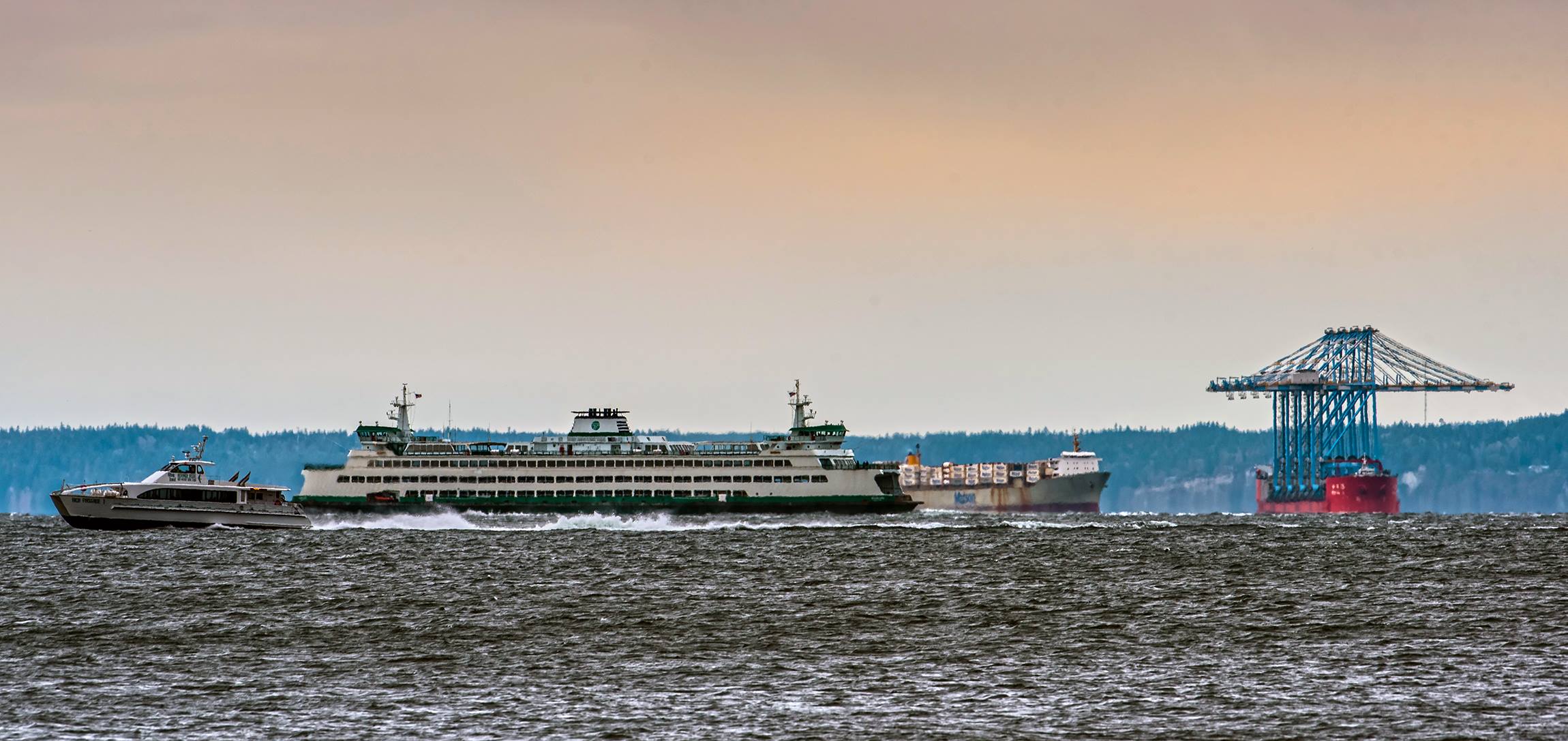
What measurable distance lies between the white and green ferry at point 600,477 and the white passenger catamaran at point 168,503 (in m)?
52.0

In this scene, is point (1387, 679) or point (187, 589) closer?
point (1387, 679)

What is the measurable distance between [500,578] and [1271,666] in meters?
36.9

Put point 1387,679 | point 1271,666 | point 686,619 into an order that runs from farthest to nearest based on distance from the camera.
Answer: point 686,619
point 1271,666
point 1387,679

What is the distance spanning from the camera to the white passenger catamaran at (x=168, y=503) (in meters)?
104

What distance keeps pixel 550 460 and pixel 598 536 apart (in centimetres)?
5266

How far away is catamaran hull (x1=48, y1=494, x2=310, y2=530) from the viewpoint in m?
104

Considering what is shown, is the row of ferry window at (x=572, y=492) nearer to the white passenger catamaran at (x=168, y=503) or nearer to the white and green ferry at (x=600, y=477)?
the white and green ferry at (x=600, y=477)

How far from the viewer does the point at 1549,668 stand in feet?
135

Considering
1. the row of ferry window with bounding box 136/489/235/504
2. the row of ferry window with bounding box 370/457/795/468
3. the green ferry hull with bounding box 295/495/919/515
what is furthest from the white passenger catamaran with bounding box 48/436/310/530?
the row of ferry window with bounding box 370/457/795/468

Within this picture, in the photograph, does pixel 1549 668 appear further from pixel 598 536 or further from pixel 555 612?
pixel 598 536

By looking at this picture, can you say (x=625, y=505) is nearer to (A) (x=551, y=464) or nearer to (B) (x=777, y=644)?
(A) (x=551, y=464)

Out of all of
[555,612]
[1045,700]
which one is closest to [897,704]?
[1045,700]

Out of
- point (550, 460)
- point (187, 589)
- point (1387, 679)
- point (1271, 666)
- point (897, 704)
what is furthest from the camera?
point (550, 460)

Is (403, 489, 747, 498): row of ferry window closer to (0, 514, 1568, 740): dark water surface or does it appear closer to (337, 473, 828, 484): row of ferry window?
(337, 473, 828, 484): row of ferry window
